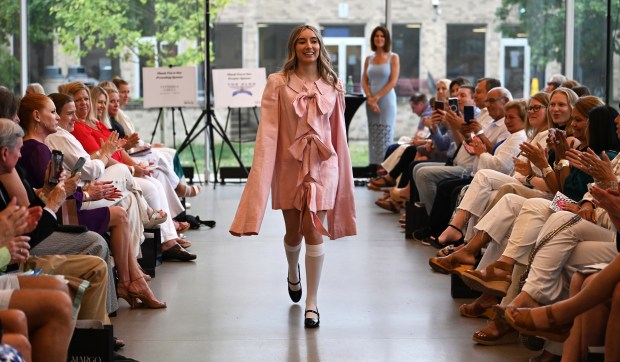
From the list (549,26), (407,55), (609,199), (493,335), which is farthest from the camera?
(407,55)

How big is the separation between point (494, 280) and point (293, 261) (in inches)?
42.4

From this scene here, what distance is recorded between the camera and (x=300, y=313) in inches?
216

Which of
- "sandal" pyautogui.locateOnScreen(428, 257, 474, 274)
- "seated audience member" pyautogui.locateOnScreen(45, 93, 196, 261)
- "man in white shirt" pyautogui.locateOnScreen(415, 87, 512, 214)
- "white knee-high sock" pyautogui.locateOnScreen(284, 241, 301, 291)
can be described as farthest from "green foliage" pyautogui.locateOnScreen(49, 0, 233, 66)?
"sandal" pyautogui.locateOnScreen(428, 257, 474, 274)

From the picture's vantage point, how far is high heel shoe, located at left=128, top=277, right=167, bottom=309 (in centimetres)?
552

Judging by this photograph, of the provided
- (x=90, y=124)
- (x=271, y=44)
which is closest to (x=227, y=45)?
(x=271, y=44)

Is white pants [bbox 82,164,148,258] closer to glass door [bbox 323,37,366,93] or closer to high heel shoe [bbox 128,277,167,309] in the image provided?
high heel shoe [bbox 128,277,167,309]

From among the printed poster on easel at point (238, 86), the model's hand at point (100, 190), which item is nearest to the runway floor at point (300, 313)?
the model's hand at point (100, 190)

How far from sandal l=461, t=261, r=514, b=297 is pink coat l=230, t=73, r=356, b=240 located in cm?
77

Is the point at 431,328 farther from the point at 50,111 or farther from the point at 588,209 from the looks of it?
the point at 50,111

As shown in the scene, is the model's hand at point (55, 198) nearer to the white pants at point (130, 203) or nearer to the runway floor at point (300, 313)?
the runway floor at point (300, 313)

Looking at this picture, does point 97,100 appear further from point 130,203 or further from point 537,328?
point 537,328

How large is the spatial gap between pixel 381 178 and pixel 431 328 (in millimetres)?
5653

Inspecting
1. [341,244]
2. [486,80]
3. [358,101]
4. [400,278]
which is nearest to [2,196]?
[400,278]

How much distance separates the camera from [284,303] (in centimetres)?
575
